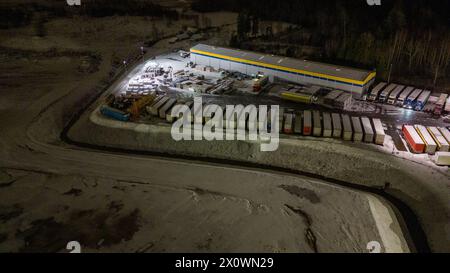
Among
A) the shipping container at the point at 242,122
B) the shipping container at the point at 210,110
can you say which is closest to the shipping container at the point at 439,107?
the shipping container at the point at 242,122

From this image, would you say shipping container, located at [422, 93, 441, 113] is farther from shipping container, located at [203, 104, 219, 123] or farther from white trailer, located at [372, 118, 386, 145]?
shipping container, located at [203, 104, 219, 123]

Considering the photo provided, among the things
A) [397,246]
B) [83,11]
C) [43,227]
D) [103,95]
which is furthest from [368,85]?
[83,11]

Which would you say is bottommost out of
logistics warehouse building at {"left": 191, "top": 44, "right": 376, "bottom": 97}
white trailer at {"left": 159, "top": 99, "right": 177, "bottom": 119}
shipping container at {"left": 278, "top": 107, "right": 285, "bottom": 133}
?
shipping container at {"left": 278, "top": 107, "right": 285, "bottom": 133}

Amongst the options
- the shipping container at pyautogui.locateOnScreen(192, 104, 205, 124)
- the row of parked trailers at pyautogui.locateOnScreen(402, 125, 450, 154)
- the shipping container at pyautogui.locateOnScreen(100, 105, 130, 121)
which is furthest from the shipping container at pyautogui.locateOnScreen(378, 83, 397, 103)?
the shipping container at pyautogui.locateOnScreen(100, 105, 130, 121)

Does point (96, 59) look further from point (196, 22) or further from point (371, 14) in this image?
point (371, 14)

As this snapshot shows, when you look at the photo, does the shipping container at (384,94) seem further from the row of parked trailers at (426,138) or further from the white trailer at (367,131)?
the white trailer at (367,131)

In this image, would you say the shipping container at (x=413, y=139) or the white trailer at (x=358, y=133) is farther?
the white trailer at (x=358, y=133)
